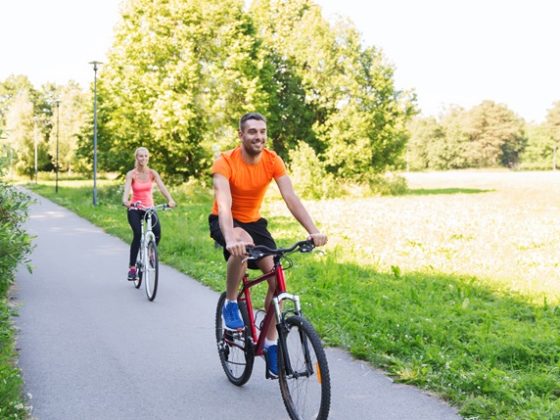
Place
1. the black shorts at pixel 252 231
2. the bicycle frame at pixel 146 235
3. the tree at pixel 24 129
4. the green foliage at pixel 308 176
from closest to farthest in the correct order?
the black shorts at pixel 252 231 < the bicycle frame at pixel 146 235 < the green foliage at pixel 308 176 < the tree at pixel 24 129

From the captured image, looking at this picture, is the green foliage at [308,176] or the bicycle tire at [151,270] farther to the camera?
the green foliage at [308,176]

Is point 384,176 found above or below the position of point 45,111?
below

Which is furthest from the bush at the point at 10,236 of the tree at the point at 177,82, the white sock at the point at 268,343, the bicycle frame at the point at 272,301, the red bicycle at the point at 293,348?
the tree at the point at 177,82

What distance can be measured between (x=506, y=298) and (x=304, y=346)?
453cm

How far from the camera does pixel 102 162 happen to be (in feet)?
90.7

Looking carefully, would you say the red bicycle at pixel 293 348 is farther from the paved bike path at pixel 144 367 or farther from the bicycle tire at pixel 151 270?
the bicycle tire at pixel 151 270

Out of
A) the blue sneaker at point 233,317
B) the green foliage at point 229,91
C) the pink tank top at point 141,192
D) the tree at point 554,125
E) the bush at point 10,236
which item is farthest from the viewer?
the tree at point 554,125

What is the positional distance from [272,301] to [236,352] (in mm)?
A: 861

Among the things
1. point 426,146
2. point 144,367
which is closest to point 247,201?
point 144,367

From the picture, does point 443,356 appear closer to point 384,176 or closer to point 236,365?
point 236,365

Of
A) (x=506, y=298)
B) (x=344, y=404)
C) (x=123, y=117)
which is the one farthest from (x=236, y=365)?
(x=123, y=117)

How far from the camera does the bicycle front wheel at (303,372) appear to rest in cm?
352

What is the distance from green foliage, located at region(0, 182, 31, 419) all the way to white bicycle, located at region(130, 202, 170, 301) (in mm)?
1527

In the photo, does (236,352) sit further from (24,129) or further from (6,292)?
(24,129)
